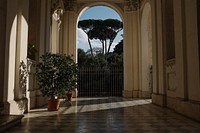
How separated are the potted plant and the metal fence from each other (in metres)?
9.48

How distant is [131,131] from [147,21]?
12.1m

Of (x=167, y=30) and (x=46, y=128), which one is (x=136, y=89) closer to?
(x=167, y=30)

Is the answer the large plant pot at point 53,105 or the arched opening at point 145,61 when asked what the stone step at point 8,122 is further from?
the arched opening at point 145,61

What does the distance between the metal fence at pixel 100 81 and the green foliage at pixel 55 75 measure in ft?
31.1

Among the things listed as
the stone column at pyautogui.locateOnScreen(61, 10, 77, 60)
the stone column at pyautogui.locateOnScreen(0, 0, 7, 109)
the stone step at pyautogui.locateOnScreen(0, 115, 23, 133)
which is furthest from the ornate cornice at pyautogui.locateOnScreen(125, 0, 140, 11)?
the stone step at pyautogui.locateOnScreen(0, 115, 23, 133)

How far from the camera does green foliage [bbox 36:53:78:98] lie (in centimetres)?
877

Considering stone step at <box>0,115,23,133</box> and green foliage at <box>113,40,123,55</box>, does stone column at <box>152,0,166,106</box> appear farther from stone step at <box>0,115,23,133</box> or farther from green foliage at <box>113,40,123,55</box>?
green foliage at <box>113,40,123,55</box>

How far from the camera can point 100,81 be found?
61.9ft

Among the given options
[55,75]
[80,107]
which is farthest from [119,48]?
[55,75]

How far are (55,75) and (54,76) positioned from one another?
0.06 metres

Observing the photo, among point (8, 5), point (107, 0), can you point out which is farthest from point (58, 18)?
point (8, 5)

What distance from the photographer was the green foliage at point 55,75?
877 cm

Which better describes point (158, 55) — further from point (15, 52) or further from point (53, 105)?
point (15, 52)

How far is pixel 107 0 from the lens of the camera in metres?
17.7
